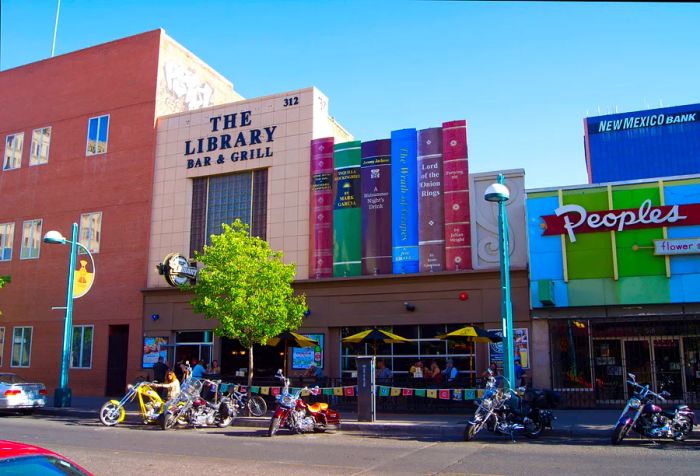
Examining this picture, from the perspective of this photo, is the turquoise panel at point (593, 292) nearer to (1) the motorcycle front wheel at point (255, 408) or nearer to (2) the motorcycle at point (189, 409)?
(1) the motorcycle front wheel at point (255, 408)

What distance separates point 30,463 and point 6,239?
31.9 m

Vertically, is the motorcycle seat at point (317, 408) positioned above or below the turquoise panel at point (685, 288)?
below

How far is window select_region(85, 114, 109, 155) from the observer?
99.4 ft

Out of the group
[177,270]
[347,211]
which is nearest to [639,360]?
[347,211]

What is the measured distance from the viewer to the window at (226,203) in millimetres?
26453

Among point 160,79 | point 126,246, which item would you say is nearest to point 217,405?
point 126,246

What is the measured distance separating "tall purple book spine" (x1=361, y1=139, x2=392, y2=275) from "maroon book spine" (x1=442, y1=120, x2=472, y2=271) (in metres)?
2.25

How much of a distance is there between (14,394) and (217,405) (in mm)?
7563

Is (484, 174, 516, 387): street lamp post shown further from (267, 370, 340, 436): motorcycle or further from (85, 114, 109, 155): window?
(85, 114, 109, 155): window

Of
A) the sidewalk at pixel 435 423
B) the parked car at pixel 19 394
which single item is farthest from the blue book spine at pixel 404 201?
the parked car at pixel 19 394

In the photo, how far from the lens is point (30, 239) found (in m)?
31.1

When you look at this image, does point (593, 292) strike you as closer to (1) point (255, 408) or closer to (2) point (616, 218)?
(2) point (616, 218)

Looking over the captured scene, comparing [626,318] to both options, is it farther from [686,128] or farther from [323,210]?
[686,128]

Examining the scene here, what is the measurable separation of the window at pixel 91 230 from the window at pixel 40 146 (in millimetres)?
4559
